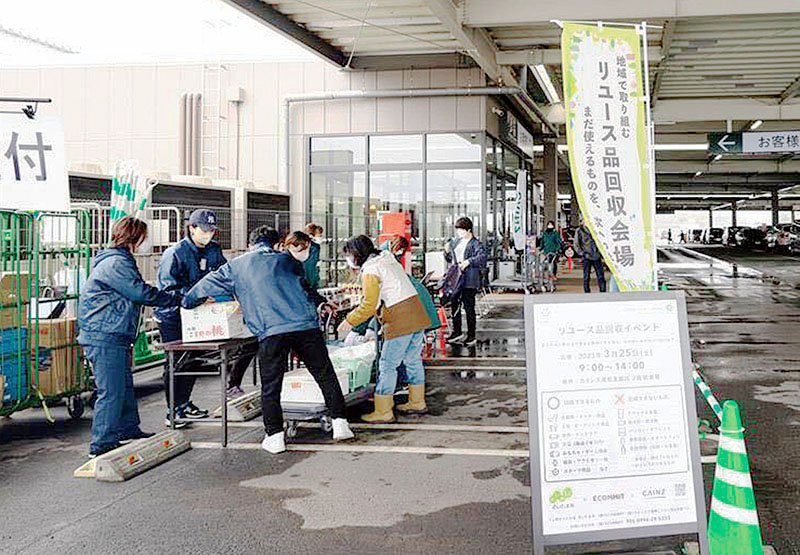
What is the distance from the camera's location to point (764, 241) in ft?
168

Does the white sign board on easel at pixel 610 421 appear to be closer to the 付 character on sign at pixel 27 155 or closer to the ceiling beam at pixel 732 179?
the 付 character on sign at pixel 27 155

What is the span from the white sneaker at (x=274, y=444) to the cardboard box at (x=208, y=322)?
2.94ft

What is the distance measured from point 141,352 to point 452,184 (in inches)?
397

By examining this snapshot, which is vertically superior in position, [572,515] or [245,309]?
[245,309]

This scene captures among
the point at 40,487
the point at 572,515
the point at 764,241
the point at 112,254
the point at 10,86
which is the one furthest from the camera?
the point at 764,241

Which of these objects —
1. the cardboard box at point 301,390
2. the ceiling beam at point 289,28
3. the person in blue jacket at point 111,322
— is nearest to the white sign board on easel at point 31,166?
the person in blue jacket at point 111,322

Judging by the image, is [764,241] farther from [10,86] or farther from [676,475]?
[676,475]

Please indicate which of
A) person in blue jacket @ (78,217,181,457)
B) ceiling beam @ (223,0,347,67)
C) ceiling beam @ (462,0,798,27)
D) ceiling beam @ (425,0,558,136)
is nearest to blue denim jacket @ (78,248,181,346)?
person in blue jacket @ (78,217,181,457)

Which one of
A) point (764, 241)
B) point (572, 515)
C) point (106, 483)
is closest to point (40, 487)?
point (106, 483)

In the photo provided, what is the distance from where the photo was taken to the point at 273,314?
5.79 meters

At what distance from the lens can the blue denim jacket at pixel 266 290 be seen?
19.0 ft

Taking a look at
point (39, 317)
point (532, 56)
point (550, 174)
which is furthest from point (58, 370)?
point (550, 174)

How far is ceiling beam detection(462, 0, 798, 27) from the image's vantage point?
11.8 meters

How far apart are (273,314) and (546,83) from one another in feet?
55.3
